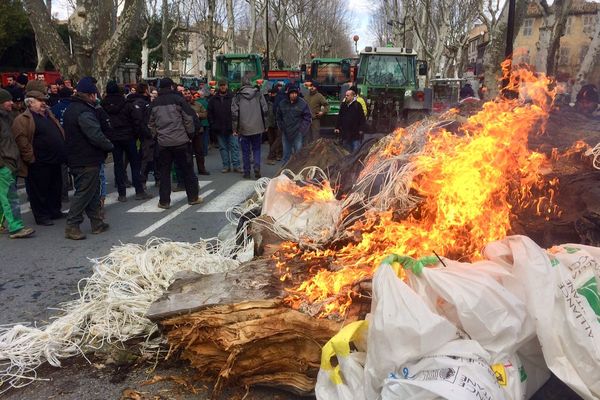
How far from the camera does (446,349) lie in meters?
2.28

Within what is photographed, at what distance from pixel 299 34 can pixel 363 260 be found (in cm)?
5283

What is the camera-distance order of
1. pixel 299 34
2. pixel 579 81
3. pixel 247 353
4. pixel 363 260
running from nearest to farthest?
pixel 247 353
pixel 363 260
pixel 579 81
pixel 299 34

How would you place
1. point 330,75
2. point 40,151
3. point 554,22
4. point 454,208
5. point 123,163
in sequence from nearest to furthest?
point 454,208 → point 40,151 → point 123,163 → point 554,22 → point 330,75

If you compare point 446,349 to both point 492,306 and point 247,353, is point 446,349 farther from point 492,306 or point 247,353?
point 247,353

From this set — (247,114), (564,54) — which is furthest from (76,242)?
(564,54)

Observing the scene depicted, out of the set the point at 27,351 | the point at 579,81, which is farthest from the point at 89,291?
the point at 579,81

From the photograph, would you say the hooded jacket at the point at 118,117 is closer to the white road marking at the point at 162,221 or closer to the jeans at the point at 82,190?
the white road marking at the point at 162,221

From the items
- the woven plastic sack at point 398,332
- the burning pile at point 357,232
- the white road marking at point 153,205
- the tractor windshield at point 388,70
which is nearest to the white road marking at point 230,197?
the white road marking at point 153,205

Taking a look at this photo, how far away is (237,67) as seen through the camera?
798 inches

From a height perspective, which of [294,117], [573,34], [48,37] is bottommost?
[294,117]

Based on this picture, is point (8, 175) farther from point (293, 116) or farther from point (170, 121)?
point (293, 116)

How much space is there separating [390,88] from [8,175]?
39.5ft

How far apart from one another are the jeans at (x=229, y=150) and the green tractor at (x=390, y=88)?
4.80 meters

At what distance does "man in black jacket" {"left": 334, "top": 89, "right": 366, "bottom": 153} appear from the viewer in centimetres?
1053
